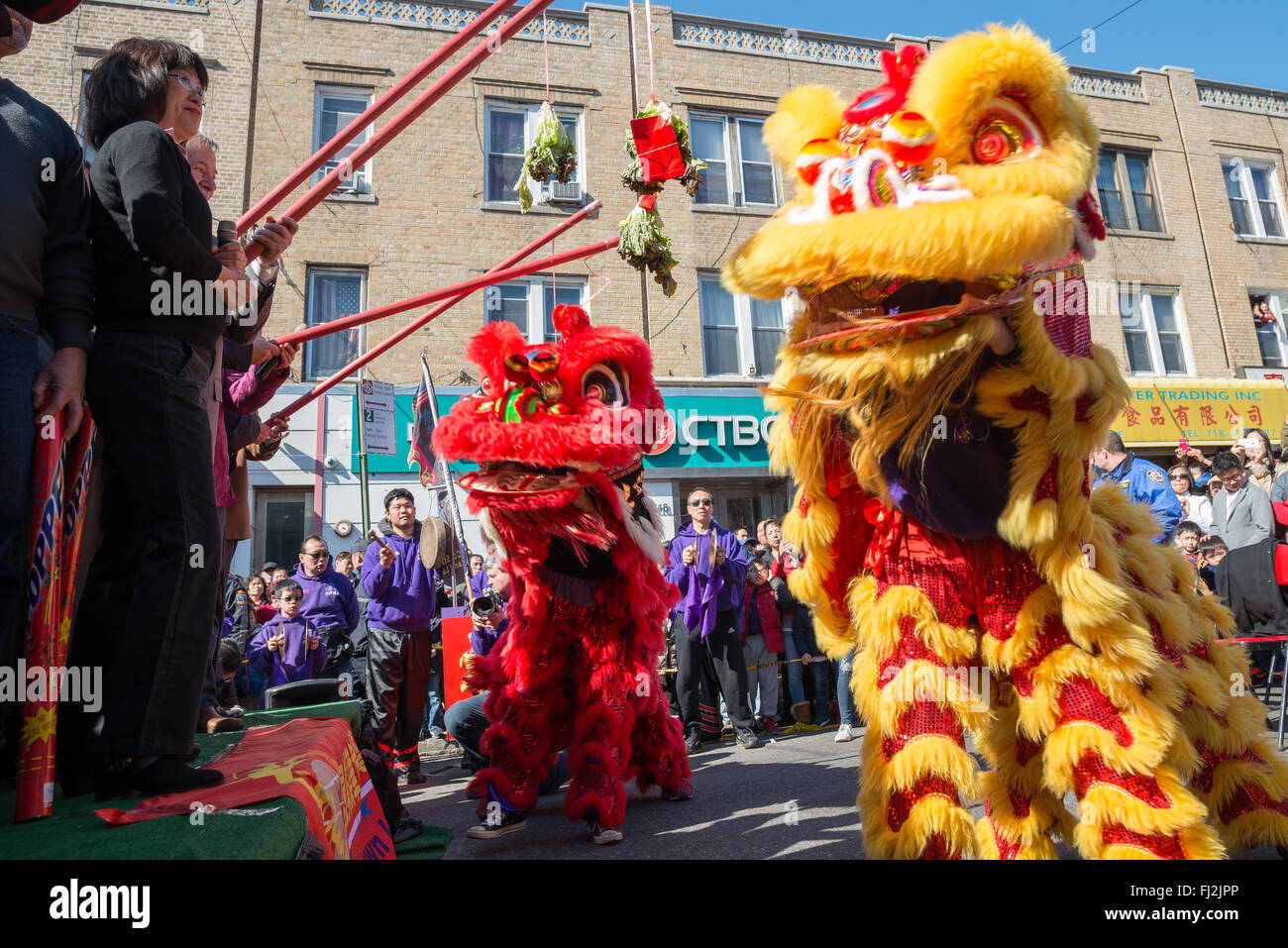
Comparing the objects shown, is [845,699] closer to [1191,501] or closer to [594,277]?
[1191,501]

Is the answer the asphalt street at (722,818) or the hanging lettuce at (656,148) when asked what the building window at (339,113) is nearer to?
the hanging lettuce at (656,148)

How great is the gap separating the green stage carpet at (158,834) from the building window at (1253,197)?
786 inches

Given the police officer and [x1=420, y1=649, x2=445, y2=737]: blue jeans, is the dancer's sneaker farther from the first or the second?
the police officer

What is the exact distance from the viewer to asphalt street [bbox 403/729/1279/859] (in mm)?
3047

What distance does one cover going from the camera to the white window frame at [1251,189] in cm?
1599

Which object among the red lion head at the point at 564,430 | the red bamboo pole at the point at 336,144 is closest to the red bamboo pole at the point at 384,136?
the red bamboo pole at the point at 336,144

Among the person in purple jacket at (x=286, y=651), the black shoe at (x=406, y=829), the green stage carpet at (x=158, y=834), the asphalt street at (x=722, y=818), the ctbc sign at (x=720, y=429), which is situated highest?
the ctbc sign at (x=720, y=429)

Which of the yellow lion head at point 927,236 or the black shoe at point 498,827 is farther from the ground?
the yellow lion head at point 927,236

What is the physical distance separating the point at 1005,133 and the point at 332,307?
11.2 m

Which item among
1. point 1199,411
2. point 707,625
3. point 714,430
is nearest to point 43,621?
point 707,625

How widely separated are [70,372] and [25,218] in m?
0.38

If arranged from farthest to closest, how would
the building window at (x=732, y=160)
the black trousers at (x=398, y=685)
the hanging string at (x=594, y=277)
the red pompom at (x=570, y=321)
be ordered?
the building window at (x=732, y=160)
the hanging string at (x=594, y=277)
the black trousers at (x=398, y=685)
the red pompom at (x=570, y=321)

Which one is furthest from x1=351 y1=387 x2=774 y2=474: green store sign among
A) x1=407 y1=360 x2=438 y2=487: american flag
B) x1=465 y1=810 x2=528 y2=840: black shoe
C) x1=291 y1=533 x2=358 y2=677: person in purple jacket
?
x1=465 y1=810 x2=528 y2=840: black shoe
